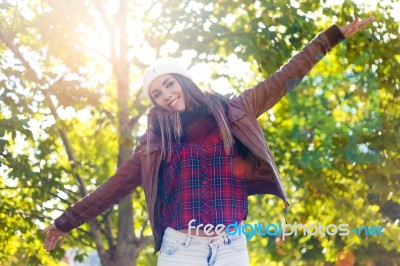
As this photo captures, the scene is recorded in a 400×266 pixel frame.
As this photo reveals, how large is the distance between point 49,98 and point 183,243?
213 inches

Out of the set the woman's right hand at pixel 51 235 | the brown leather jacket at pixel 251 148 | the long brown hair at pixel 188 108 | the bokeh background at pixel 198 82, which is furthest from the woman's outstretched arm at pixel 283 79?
the bokeh background at pixel 198 82

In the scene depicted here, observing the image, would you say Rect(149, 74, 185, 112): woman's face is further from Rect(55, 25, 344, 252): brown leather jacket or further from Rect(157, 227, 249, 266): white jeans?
Rect(157, 227, 249, 266): white jeans

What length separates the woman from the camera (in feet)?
11.9

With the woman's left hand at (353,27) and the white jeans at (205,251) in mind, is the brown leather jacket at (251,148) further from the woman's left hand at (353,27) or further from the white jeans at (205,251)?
the white jeans at (205,251)

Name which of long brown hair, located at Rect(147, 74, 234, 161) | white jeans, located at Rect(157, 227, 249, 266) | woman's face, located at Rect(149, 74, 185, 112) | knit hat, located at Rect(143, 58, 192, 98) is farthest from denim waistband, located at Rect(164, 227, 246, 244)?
knit hat, located at Rect(143, 58, 192, 98)

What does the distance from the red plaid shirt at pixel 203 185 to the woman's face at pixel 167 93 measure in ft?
0.68

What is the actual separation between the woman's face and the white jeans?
2.17ft

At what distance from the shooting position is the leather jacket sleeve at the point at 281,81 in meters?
3.90

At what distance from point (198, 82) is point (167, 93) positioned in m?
5.25

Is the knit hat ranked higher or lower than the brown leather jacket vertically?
higher

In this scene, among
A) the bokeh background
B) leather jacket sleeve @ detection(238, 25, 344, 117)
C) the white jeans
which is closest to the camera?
the white jeans

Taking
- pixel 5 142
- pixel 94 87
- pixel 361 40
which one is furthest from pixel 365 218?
pixel 5 142

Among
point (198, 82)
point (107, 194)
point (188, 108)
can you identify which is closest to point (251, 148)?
point (188, 108)

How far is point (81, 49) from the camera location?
9336mm
